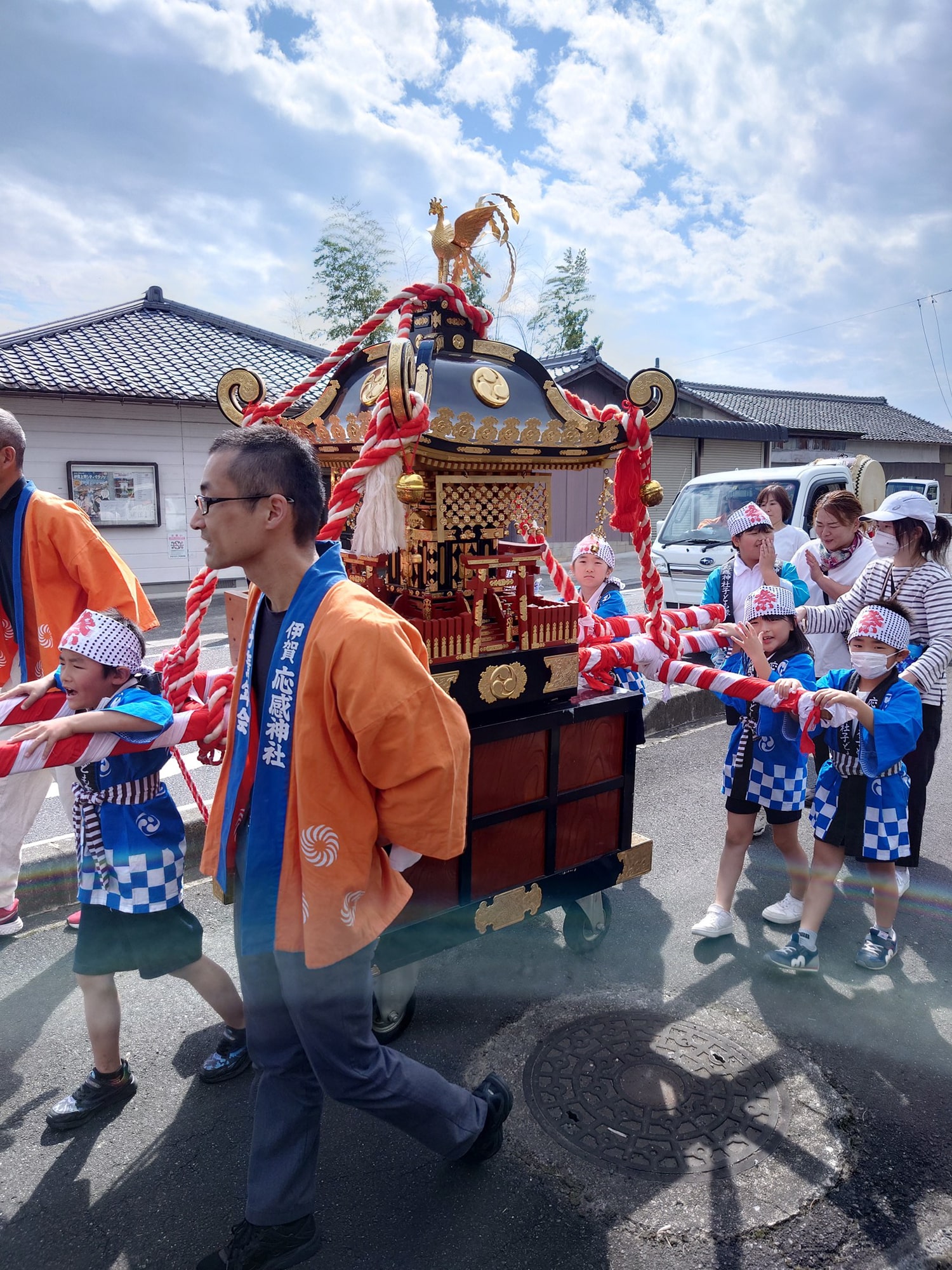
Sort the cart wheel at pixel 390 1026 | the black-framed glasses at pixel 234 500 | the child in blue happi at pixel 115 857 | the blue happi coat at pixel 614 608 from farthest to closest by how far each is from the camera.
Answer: the blue happi coat at pixel 614 608
the cart wheel at pixel 390 1026
the child in blue happi at pixel 115 857
the black-framed glasses at pixel 234 500

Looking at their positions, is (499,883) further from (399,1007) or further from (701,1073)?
(701,1073)

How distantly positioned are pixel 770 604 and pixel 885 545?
143 centimetres

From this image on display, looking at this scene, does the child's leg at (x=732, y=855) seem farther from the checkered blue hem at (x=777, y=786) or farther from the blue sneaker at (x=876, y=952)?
the blue sneaker at (x=876, y=952)

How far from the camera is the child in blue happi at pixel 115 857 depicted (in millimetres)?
2469

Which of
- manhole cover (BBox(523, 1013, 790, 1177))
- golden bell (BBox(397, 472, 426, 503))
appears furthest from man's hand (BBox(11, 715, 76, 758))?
manhole cover (BBox(523, 1013, 790, 1177))

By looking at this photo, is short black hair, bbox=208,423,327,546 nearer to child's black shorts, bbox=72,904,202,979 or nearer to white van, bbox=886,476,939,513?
child's black shorts, bbox=72,904,202,979

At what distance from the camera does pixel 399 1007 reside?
9.91ft

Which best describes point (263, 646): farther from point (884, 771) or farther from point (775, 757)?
point (884, 771)

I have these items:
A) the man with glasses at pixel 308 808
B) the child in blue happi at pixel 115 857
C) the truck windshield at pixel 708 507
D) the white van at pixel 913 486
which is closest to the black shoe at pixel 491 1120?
the man with glasses at pixel 308 808

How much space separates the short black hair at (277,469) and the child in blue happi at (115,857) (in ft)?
2.83

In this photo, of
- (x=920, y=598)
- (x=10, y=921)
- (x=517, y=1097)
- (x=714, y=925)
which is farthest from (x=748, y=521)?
(x=10, y=921)

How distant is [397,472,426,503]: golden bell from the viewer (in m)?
2.41

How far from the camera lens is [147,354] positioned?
13828mm

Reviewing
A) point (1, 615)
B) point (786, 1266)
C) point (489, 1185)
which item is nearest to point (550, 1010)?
point (489, 1185)
